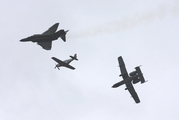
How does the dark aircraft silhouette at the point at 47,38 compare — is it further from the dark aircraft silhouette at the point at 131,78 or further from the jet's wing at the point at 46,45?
the dark aircraft silhouette at the point at 131,78

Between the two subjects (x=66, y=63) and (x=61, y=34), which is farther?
(x=66, y=63)

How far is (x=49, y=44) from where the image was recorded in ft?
359

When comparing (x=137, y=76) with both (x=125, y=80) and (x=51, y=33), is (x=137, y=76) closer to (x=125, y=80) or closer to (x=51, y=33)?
(x=125, y=80)

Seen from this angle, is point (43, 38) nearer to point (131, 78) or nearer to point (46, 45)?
point (46, 45)

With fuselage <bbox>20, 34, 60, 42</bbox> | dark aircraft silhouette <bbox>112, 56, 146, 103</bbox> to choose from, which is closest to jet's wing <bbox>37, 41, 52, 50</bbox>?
fuselage <bbox>20, 34, 60, 42</bbox>

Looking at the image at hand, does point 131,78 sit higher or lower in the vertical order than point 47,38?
lower

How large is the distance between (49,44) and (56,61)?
7.54m

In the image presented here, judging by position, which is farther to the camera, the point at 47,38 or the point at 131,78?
the point at 131,78

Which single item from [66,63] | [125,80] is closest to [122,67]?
[125,80]

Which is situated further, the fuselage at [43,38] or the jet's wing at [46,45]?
the jet's wing at [46,45]

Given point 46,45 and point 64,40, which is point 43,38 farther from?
point 64,40

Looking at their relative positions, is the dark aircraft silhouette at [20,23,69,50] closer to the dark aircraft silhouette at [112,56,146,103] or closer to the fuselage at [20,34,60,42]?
the fuselage at [20,34,60,42]

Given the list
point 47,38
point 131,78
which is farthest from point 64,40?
point 131,78

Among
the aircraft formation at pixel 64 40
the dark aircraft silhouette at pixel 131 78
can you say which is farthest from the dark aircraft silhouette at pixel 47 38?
the dark aircraft silhouette at pixel 131 78
